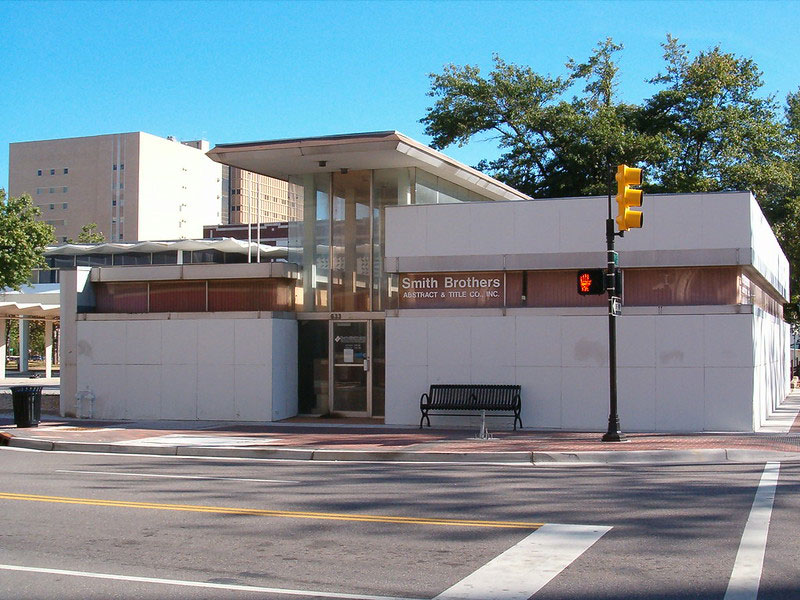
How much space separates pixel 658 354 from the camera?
1964 centimetres

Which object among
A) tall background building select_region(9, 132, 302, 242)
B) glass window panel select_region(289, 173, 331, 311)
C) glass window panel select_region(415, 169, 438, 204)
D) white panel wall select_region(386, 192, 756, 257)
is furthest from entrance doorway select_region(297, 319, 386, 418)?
tall background building select_region(9, 132, 302, 242)

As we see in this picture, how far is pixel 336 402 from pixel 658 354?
8.31 m

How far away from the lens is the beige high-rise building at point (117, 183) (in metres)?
119

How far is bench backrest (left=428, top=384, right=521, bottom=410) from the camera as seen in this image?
794 inches

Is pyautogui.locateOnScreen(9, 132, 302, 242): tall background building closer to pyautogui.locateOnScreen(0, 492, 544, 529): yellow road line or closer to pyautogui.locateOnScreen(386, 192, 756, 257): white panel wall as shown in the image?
pyautogui.locateOnScreen(386, 192, 756, 257): white panel wall

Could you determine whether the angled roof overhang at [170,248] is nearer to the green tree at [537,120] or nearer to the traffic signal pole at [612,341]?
the green tree at [537,120]

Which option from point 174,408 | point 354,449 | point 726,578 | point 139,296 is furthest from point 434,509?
point 139,296

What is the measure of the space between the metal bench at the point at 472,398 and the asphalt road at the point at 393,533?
5557mm

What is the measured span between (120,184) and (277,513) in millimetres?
116107

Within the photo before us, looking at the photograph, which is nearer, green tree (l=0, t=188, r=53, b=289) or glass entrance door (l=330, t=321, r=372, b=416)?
glass entrance door (l=330, t=321, r=372, b=416)

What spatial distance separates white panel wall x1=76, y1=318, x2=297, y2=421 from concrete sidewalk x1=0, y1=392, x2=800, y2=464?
2.31 feet

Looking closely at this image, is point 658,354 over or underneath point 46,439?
over

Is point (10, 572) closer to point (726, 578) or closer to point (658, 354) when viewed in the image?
point (726, 578)

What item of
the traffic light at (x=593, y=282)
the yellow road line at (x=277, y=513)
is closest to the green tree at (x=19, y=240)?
the yellow road line at (x=277, y=513)
